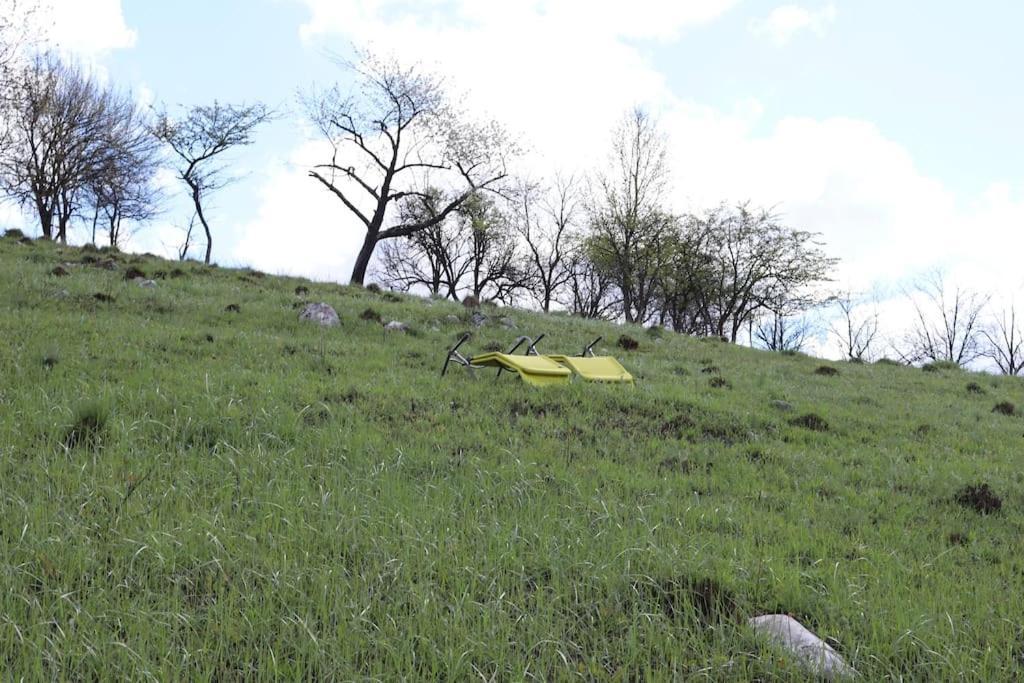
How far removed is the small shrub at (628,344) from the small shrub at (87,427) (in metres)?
10.0

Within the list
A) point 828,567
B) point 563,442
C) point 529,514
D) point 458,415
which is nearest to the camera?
point 828,567

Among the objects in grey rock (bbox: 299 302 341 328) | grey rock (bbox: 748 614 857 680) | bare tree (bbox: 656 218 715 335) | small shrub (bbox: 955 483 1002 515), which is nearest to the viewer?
grey rock (bbox: 748 614 857 680)

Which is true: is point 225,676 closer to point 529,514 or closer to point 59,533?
point 59,533

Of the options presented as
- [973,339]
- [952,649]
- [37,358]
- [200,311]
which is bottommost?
A: [952,649]

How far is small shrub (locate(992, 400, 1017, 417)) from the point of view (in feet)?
34.2

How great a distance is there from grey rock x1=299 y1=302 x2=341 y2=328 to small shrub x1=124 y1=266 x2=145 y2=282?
14.0ft

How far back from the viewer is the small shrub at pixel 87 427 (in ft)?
15.5

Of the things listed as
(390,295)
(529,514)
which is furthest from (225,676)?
(390,295)

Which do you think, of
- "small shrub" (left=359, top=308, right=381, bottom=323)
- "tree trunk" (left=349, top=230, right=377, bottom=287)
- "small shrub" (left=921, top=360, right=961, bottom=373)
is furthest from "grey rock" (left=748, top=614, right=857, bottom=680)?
"tree trunk" (left=349, top=230, right=377, bottom=287)

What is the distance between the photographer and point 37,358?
693 cm

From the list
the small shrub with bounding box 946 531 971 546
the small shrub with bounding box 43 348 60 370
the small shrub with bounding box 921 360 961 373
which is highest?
the small shrub with bounding box 921 360 961 373

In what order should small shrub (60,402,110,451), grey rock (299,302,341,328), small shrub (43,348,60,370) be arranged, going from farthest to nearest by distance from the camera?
grey rock (299,302,341,328) → small shrub (43,348,60,370) → small shrub (60,402,110,451)

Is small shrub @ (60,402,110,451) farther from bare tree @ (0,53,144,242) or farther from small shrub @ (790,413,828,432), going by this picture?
bare tree @ (0,53,144,242)

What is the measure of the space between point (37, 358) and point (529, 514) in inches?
230
